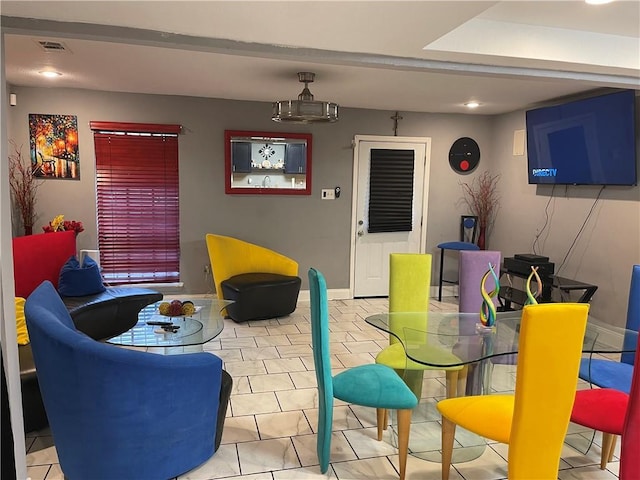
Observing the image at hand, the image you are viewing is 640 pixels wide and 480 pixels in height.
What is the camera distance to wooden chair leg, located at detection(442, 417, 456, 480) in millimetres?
2291

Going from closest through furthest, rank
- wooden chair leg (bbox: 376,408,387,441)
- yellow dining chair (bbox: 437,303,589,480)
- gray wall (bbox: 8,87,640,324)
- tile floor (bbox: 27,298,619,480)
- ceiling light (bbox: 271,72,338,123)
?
yellow dining chair (bbox: 437,303,589,480) < tile floor (bbox: 27,298,619,480) < wooden chair leg (bbox: 376,408,387,441) < ceiling light (bbox: 271,72,338,123) < gray wall (bbox: 8,87,640,324)

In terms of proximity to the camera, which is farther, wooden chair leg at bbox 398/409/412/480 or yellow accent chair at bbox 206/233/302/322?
yellow accent chair at bbox 206/233/302/322

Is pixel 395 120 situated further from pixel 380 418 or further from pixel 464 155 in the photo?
pixel 380 418

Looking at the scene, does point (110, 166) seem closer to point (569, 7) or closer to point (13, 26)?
point (13, 26)

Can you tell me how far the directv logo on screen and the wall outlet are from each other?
2.26 m

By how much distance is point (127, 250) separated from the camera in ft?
17.4

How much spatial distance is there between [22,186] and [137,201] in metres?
1.12

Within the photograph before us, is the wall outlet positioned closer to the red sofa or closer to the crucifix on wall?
the crucifix on wall

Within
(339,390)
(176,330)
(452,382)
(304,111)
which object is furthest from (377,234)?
(339,390)

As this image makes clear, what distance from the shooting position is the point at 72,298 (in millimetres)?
4000

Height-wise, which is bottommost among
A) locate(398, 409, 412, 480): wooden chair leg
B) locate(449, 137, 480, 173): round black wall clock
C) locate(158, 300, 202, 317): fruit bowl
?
locate(398, 409, 412, 480): wooden chair leg

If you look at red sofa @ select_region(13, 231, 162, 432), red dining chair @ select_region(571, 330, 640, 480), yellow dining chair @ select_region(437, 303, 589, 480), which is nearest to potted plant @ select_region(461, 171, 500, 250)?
red dining chair @ select_region(571, 330, 640, 480)

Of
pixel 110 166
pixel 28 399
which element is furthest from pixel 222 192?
pixel 28 399

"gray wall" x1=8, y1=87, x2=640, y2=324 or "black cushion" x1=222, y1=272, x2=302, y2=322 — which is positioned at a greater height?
"gray wall" x1=8, y1=87, x2=640, y2=324
